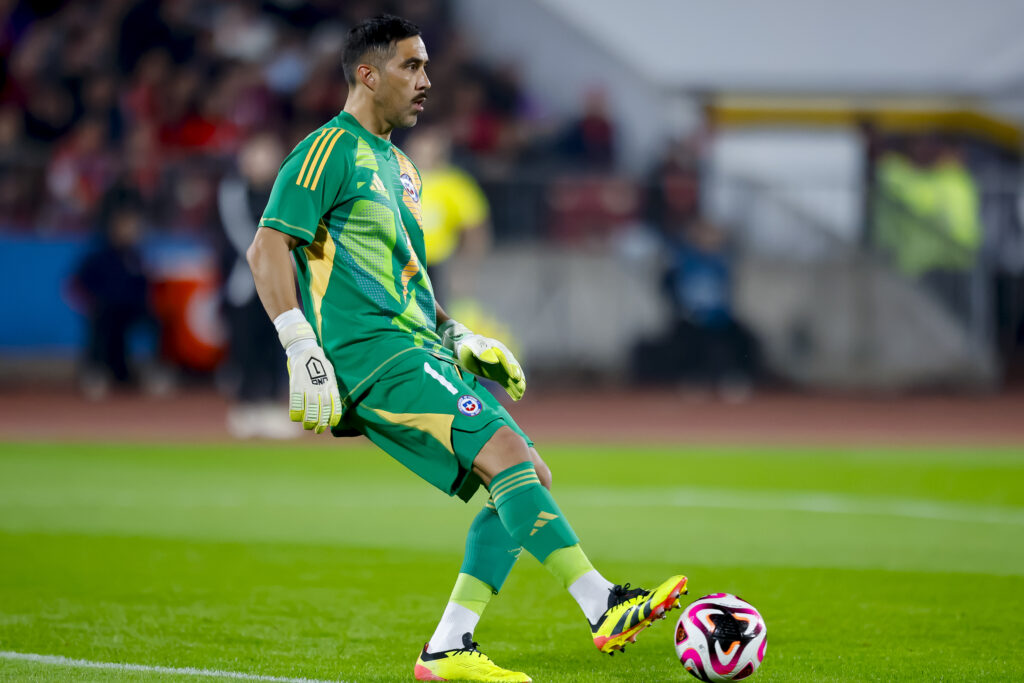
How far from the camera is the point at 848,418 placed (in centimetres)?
1636

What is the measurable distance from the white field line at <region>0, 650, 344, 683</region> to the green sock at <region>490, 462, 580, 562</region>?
901mm

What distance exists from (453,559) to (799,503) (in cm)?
327

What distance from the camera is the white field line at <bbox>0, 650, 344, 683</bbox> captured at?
4.79m

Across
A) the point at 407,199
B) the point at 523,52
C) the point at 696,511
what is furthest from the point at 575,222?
the point at 407,199

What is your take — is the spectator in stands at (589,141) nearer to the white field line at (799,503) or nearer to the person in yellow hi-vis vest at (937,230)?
the person in yellow hi-vis vest at (937,230)

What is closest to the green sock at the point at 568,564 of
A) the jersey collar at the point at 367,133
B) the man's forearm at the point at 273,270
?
the man's forearm at the point at 273,270

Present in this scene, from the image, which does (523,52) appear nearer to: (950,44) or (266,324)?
(950,44)

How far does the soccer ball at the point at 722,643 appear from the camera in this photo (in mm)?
4629

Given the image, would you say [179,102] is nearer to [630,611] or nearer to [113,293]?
[113,293]

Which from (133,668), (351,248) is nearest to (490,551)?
(351,248)

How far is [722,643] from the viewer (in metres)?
4.62

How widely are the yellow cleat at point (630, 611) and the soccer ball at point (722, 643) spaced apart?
0.27m

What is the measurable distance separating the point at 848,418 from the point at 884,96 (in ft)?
25.4

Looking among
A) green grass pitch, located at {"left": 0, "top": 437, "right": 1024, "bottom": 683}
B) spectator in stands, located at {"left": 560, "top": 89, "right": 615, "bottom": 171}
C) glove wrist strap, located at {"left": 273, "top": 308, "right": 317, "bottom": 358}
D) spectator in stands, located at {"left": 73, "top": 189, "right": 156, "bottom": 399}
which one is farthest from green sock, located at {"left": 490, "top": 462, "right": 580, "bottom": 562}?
spectator in stands, located at {"left": 560, "top": 89, "right": 615, "bottom": 171}
